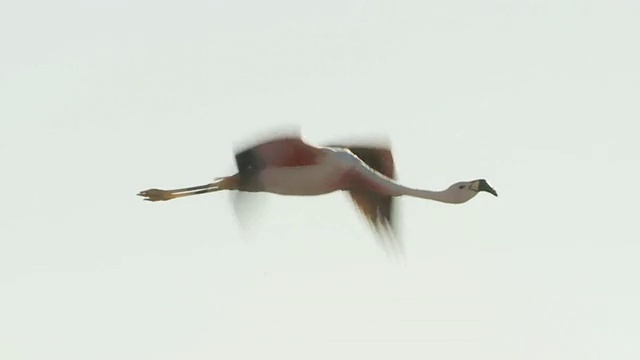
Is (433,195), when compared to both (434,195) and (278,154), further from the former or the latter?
(278,154)

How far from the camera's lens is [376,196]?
27.3m

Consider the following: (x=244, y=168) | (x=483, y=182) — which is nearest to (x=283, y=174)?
(x=244, y=168)

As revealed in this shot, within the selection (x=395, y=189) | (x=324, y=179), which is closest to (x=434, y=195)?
(x=395, y=189)

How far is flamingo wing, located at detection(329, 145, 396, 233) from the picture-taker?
27.3m

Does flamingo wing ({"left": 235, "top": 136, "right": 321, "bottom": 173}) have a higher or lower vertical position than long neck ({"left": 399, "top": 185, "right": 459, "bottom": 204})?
higher

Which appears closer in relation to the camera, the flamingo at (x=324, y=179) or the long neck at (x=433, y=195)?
the flamingo at (x=324, y=179)

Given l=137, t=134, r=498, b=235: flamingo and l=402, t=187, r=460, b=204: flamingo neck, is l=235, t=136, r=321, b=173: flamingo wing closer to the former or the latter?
l=137, t=134, r=498, b=235: flamingo

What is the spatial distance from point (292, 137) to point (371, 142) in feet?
6.09

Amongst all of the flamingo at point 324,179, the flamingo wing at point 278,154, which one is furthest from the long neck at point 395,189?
the flamingo wing at point 278,154

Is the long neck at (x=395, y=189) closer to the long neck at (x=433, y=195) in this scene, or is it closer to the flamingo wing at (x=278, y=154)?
the long neck at (x=433, y=195)

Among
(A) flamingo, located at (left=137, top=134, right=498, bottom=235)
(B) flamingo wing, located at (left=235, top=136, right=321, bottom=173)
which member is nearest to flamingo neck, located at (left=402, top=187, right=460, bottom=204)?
(A) flamingo, located at (left=137, top=134, right=498, bottom=235)

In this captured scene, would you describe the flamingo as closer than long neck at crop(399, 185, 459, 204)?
Yes

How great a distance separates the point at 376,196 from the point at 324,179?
0.78 m

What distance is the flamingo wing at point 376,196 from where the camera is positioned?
27.3 metres
